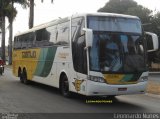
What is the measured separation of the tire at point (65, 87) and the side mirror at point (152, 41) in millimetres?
3449

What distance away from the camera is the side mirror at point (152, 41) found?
1509 cm

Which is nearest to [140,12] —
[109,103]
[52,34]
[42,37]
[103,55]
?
[42,37]

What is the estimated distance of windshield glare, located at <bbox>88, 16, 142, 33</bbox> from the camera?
1454 cm

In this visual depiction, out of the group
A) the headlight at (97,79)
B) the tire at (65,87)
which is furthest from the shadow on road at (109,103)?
the headlight at (97,79)

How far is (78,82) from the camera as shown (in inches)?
588

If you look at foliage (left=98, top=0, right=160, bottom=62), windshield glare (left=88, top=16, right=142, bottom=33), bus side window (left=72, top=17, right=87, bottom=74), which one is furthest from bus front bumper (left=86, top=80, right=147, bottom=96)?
foliage (left=98, top=0, right=160, bottom=62)

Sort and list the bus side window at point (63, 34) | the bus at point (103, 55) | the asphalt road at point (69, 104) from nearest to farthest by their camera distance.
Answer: the asphalt road at point (69, 104) < the bus at point (103, 55) < the bus side window at point (63, 34)

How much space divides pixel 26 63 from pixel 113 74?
9.88 m

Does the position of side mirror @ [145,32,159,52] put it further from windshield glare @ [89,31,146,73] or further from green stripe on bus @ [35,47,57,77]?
green stripe on bus @ [35,47,57,77]

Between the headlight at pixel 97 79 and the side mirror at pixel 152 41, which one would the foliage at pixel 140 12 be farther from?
the headlight at pixel 97 79

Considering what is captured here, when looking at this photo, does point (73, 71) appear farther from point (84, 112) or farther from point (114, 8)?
point (114, 8)

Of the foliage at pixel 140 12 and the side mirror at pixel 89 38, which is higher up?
the foliage at pixel 140 12

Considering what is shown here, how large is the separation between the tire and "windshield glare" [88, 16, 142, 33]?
2888 millimetres

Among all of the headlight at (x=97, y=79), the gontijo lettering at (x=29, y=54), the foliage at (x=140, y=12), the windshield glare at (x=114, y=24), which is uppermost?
the foliage at (x=140, y=12)
